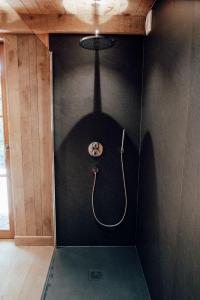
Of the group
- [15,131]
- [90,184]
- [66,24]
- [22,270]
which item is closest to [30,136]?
[15,131]

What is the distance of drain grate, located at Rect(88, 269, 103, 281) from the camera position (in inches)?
90.4

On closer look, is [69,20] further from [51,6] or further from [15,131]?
[15,131]

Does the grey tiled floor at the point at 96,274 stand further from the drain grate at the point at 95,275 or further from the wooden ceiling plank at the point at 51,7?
the wooden ceiling plank at the point at 51,7

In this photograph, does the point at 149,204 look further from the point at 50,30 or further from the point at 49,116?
the point at 50,30

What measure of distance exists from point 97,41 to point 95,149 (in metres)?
1.08

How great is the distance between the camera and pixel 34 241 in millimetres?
2828

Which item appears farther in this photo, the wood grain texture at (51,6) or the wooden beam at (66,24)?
the wooden beam at (66,24)

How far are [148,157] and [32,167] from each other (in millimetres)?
1311

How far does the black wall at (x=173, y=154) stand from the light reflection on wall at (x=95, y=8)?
0.37 meters

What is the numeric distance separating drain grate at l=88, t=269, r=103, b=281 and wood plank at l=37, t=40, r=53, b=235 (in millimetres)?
718

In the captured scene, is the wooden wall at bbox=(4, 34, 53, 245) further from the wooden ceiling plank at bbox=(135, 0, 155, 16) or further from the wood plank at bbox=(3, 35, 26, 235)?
the wooden ceiling plank at bbox=(135, 0, 155, 16)

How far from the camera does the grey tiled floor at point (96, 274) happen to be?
6.91ft

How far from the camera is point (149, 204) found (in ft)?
6.95

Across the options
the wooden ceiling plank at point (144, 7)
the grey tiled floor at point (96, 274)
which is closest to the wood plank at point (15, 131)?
the grey tiled floor at point (96, 274)
